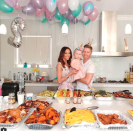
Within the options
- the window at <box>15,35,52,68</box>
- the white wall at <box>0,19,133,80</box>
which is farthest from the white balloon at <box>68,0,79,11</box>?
the window at <box>15,35,52,68</box>

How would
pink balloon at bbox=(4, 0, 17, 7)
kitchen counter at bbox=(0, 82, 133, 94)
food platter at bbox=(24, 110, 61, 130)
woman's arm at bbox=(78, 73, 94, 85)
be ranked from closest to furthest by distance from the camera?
food platter at bbox=(24, 110, 61, 130), woman's arm at bbox=(78, 73, 94, 85), pink balloon at bbox=(4, 0, 17, 7), kitchen counter at bbox=(0, 82, 133, 94)

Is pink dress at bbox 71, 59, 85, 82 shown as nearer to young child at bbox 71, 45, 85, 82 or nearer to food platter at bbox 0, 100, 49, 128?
young child at bbox 71, 45, 85, 82

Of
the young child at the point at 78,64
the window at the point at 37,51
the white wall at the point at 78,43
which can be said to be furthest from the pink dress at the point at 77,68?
the window at the point at 37,51

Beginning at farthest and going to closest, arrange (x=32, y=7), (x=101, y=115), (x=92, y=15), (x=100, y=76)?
(x=100, y=76), (x=92, y=15), (x=32, y=7), (x=101, y=115)

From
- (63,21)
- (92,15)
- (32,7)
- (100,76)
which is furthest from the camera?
(100,76)

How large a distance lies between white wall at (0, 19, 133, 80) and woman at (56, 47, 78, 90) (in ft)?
7.12

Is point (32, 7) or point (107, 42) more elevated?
point (32, 7)

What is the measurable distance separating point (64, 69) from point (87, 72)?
0.40 metres

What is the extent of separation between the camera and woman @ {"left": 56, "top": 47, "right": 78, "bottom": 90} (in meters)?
2.40

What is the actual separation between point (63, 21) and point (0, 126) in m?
3.36

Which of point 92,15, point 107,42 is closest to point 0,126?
point 92,15

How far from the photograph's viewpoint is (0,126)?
1155 millimetres

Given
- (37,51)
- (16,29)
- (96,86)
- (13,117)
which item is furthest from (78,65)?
(37,51)

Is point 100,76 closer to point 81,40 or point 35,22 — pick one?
point 81,40
